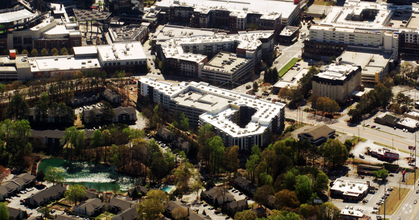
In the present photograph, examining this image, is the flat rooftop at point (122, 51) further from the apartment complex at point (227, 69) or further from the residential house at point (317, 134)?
the residential house at point (317, 134)

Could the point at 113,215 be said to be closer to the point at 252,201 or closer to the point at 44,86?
the point at 252,201

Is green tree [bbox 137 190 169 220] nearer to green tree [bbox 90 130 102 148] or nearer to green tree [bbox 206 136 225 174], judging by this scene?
green tree [bbox 206 136 225 174]

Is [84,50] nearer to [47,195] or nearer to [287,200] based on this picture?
[47,195]

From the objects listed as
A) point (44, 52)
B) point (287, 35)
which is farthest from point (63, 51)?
point (287, 35)

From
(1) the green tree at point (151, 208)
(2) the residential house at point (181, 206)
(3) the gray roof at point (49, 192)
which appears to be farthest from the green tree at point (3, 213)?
(2) the residential house at point (181, 206)

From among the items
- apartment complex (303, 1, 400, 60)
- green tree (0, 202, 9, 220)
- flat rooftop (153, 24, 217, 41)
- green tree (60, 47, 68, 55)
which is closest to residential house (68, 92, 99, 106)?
green tree (60, 47, 68, 55)

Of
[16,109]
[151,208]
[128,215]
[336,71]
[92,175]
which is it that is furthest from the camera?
[336,71]
